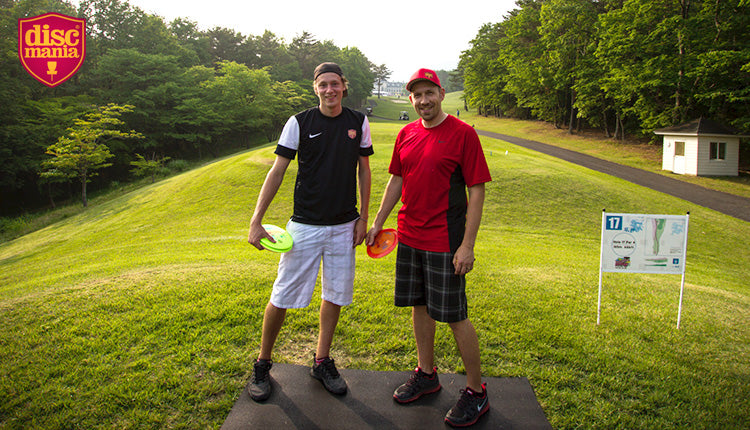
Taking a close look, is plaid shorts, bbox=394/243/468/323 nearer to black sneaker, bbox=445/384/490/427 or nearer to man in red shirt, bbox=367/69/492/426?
man in red shirt, bbox=367/69/492/426

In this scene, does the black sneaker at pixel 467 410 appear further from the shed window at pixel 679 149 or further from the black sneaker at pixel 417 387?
the shed window at pixel 679 149

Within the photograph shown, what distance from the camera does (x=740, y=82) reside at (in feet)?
70.3

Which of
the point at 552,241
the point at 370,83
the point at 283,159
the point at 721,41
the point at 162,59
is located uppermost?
the point at 370,83

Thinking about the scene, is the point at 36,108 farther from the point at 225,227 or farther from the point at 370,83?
the point at 370,83

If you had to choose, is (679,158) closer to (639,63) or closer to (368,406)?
(639,63)

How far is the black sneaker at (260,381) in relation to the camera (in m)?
2.63

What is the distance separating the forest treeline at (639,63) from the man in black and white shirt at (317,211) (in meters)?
26.1

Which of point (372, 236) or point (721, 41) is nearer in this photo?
point (372, 236)

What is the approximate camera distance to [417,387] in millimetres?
2697

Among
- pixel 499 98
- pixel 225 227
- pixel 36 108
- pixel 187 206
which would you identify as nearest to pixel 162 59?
pixel 36 108

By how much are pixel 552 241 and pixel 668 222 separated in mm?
6737

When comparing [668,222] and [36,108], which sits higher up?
[36,108]

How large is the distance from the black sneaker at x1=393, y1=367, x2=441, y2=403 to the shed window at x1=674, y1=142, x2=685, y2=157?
24247 mm

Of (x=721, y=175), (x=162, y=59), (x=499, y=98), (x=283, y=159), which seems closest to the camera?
(x=283, y=159)
